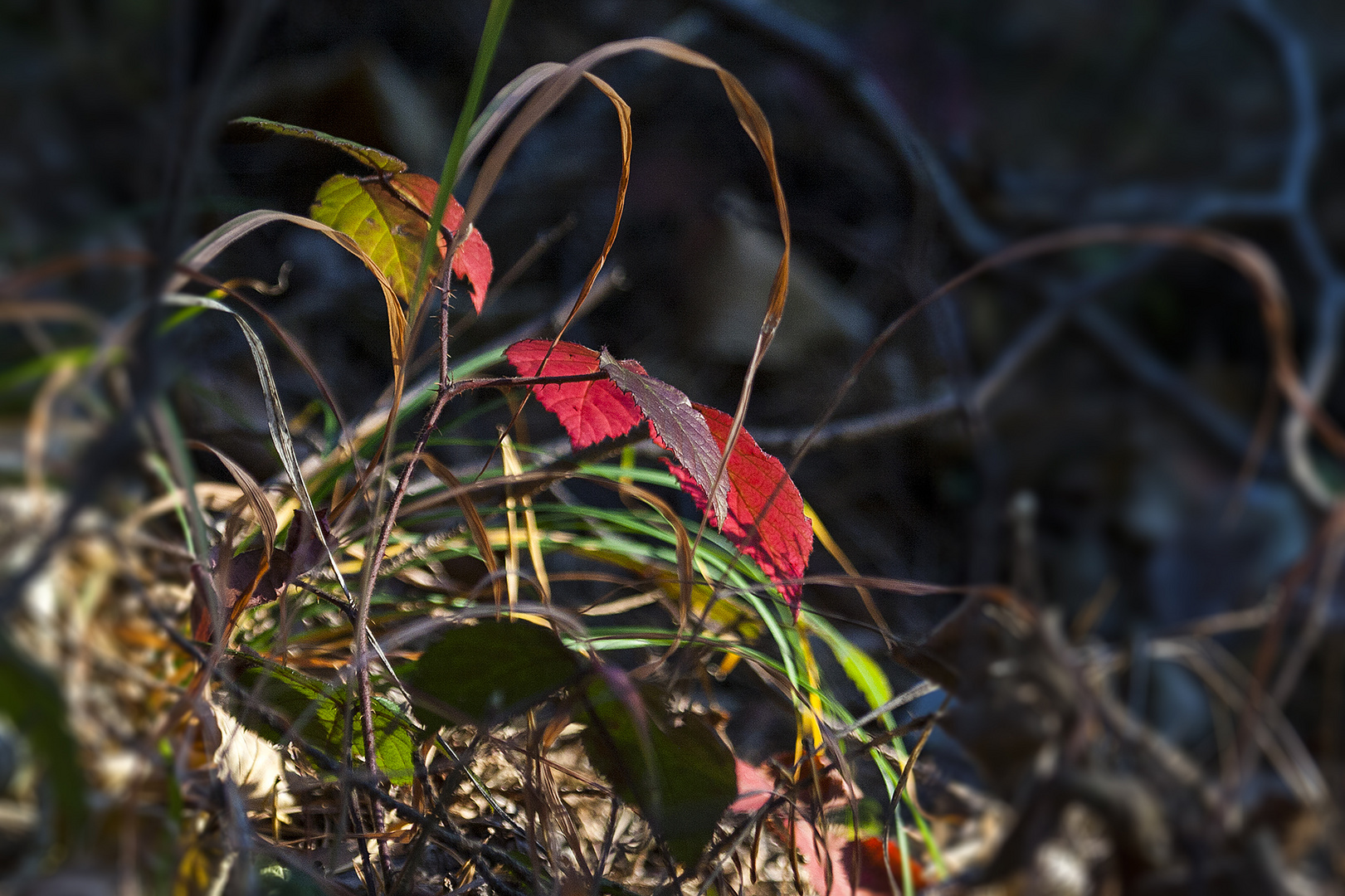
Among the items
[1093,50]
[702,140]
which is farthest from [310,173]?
[1093,50]

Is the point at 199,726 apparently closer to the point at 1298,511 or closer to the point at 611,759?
the point at 611,759

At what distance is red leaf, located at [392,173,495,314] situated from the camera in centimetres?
36

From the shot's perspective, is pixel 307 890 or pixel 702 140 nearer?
pixel 307 890

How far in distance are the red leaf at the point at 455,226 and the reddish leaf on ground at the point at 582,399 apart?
3cm

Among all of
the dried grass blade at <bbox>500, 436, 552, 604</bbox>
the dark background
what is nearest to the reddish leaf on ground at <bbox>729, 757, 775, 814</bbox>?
the dried grass blade at <bbox>500, 436, 552, 604</bbox>

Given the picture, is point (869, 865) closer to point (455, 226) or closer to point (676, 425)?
point (676, 425)

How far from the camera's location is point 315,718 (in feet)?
1.08

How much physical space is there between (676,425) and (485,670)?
4.5 inches

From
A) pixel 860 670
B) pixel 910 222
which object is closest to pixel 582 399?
pixel 860 670

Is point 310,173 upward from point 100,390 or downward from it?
downward

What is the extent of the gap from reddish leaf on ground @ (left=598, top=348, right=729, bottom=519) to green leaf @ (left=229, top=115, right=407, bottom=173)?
4.8 inches

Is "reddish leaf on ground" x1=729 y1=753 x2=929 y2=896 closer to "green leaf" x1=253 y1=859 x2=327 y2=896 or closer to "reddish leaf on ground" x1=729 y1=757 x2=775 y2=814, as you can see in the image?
"reddish leaf on ground" x1=729 y1=757 x2=775 y2=814

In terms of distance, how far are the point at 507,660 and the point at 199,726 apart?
11 cm

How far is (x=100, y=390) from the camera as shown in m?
0.31
